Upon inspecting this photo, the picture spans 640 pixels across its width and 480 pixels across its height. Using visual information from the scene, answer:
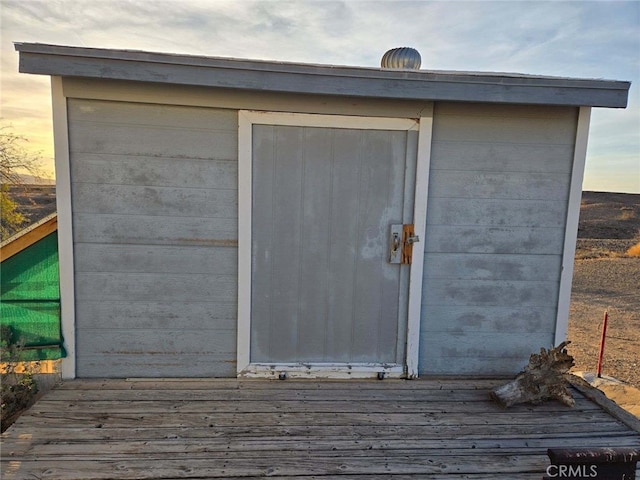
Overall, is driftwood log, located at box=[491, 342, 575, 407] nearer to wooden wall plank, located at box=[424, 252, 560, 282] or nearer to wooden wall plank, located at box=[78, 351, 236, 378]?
wooden wall plank, located at box=[424, 252, 560, 282]

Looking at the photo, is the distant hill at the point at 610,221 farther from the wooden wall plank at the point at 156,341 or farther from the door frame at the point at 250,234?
the wooden wall plank at the point at 156,341

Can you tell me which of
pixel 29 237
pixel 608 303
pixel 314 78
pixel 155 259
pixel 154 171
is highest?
pixel 314 78

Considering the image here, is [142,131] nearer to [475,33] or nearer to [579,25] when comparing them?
[475,33]

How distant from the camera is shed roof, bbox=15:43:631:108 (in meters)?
2.20

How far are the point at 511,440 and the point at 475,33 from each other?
3256 millimetres

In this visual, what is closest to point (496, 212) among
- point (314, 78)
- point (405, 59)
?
point (405, 59)

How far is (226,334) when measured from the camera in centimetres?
269

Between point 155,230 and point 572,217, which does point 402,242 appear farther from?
point 155,230

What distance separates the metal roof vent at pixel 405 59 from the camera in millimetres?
2957

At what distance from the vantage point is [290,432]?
2.13 meters

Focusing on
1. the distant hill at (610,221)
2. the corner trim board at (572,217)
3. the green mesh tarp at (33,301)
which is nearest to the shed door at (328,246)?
the corner trim board at (572,217)

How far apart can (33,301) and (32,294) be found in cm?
5

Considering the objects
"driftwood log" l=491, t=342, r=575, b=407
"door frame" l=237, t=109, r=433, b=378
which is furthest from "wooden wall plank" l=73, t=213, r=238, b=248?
"driftwood log" l=491, t=342, r=575, b=407

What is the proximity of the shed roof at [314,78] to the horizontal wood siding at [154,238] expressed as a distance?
10.3 inches
